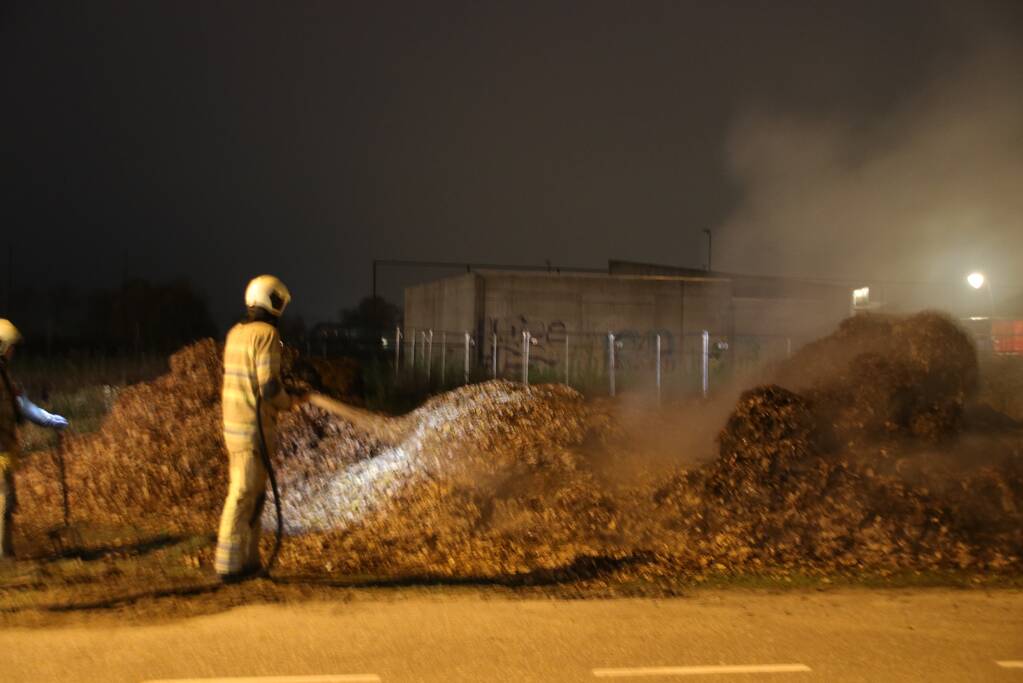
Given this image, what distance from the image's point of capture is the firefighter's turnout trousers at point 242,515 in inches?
253

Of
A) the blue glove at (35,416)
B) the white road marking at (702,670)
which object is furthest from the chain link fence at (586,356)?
the white road marking at (702,670)

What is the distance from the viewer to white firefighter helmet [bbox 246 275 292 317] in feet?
21.4

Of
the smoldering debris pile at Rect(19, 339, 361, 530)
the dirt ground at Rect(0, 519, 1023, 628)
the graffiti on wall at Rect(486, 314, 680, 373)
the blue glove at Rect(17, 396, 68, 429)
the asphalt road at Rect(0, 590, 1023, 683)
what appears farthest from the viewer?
the graffiti on wall at Rect(486, 314, 680, 373)

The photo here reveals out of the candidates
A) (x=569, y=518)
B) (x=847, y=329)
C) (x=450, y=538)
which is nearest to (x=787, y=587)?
(x=569, y=518)

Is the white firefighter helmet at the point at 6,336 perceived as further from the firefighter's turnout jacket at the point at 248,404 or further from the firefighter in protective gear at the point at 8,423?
the firefighter's turnout jacket at the point at 248,404

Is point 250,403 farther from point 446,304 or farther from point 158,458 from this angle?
point 446,304

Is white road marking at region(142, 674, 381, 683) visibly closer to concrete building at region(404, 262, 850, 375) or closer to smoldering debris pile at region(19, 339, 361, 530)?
smoldering debris pile at region(19, 339, 361, 530)

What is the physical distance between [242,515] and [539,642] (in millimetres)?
2147

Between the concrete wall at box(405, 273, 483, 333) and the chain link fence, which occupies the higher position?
the concrete wall at box(405, 273, 483, 333)

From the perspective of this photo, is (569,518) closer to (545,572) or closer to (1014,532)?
(545,572)

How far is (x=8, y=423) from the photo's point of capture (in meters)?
7.25

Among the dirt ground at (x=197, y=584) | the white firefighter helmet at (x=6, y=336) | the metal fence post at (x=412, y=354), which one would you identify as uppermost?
the metal fence post at (x=412, y=354)

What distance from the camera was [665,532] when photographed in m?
8.79

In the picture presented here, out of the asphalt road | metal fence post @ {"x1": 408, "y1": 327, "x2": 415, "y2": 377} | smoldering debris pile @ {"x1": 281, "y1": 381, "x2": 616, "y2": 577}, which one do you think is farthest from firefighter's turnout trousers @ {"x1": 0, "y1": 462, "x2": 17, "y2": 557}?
metal fence post @ {"x1": 408, "y1": 327, "x2": 415, "y2": 377}
